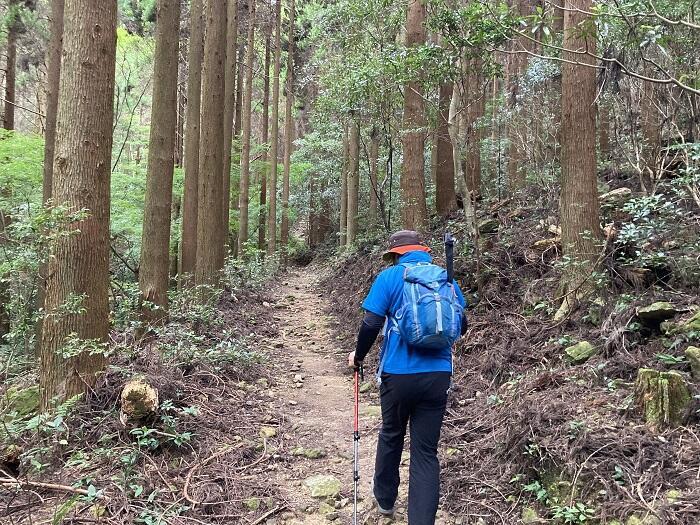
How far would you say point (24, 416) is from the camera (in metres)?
4.73

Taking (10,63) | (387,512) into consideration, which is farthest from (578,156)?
(10,63)

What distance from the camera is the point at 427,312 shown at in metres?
3.36

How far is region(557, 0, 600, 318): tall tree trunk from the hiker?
3.38 meters

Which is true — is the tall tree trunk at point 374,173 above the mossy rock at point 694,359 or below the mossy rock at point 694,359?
above

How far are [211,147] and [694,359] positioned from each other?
901cm

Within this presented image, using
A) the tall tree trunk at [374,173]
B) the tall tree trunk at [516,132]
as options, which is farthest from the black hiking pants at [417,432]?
the tall tree trunk at [374,173]

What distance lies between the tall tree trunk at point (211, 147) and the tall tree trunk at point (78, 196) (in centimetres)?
536

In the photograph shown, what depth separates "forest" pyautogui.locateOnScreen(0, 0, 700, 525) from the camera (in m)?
3.63

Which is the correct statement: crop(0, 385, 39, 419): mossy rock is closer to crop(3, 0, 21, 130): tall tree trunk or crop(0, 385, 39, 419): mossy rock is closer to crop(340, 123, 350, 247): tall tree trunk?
crop(3, 0, 21, 130): tall tree trunk

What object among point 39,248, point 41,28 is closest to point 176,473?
point 39,248

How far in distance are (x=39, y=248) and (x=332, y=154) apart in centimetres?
1839

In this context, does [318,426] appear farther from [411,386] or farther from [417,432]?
[411,386]

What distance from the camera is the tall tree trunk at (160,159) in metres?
7.93

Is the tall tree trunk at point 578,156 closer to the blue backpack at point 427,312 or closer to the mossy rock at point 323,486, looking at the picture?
the blue backpack at point 427,312
